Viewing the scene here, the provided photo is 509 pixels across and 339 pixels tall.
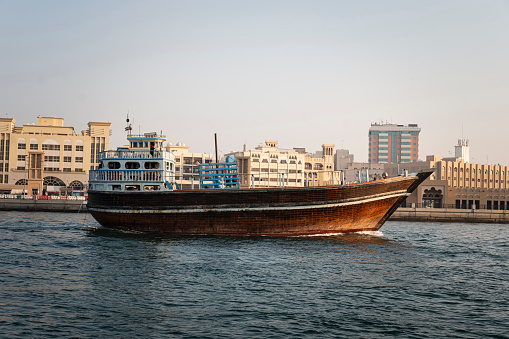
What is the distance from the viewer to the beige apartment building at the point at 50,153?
4272 inches

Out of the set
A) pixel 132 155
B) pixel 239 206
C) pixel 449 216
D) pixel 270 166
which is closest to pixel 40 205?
pixel 132 155

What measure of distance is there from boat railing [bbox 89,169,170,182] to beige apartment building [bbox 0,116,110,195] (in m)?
73.7

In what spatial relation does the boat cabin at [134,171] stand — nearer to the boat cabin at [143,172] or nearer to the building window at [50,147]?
the boat cabin at [143,172]

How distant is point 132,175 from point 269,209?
40.6ft

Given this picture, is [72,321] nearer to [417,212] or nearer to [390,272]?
[390,272]

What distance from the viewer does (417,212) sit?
73625mm

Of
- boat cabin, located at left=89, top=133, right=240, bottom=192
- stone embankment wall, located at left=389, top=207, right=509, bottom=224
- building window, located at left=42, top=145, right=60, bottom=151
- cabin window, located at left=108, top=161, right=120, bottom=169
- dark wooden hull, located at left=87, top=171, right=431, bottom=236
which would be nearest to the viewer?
dark wooden hull, located at left=87, top=171, right=431, bottom=236

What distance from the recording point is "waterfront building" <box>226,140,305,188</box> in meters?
131

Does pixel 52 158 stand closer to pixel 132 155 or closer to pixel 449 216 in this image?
pixel 132 155

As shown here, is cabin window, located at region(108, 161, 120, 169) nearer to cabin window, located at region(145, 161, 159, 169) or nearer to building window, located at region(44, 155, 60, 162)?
cabin window, located at region(145, 161, 159, 169)

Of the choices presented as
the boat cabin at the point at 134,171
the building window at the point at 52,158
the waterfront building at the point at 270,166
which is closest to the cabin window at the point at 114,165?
the boat cabin at the point at 134,171

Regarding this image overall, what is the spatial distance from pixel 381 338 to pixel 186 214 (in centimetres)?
2358

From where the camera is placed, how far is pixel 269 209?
3409 cm

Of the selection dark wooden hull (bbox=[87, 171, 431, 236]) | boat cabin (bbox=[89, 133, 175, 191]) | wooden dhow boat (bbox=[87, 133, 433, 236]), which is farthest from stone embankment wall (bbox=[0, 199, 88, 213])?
dark wooden hull (bbox=[87, 171, 431, 236])
